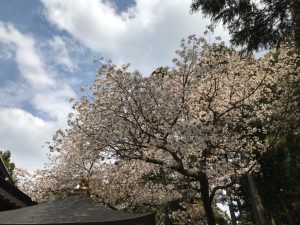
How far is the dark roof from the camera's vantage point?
6965 mm

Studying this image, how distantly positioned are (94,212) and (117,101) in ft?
20.6

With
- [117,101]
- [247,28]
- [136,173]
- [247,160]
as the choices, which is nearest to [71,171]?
[136,173]

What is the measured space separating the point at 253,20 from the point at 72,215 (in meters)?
6.33

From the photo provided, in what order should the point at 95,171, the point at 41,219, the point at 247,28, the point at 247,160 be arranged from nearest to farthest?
the point at 41,219 → the point at 247,28 → the point at 247,160 → the point at 95,171

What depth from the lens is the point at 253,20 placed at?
8.74 meters

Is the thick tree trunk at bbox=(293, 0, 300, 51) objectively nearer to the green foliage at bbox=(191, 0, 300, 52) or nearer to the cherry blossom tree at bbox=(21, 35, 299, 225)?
the green foliage at bbox=(191, 0, 300, 52)

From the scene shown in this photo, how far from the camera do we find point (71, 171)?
65.3ft

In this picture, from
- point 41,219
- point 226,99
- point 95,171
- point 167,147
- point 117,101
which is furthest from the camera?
point 95,171

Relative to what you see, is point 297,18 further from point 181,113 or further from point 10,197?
point 10,197

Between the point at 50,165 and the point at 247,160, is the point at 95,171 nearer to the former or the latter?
the point at 50,165

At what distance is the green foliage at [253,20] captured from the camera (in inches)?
339

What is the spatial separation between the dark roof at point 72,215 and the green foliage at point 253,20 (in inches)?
199

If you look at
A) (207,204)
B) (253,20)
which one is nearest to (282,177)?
(207,204)

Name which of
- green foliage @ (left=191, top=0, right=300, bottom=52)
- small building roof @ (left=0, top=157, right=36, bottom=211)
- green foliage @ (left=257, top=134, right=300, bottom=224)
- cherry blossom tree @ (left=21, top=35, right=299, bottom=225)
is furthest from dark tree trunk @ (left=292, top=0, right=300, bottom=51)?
green foliage @ (left=257, top=134, right=300, bottom=224)
